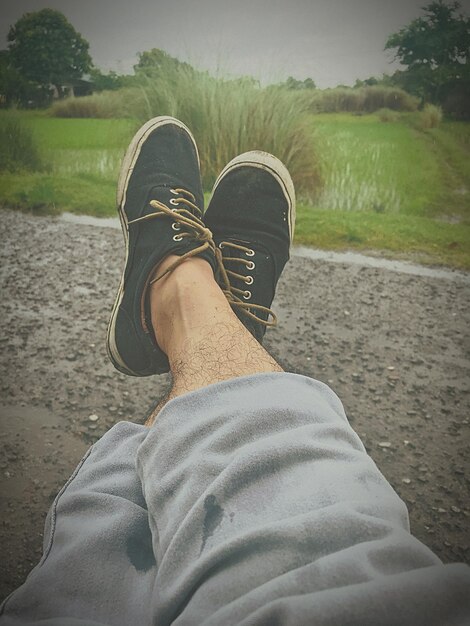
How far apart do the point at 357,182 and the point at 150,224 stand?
0.59 metres

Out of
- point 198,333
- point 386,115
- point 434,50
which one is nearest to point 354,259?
point 386,115

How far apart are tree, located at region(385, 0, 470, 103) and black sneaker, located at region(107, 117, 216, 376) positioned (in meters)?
0.49

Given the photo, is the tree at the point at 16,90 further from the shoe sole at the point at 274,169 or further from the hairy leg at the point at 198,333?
the hairy leg at the point at 198,333

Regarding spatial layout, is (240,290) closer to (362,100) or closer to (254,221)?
(254,221)

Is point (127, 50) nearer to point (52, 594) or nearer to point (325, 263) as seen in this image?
point (325, 263)

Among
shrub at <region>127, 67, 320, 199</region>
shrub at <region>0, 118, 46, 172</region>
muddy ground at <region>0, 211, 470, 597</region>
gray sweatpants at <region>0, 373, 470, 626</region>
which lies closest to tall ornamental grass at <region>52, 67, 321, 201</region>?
shrub at <region>127, 67, 320, 199</region>

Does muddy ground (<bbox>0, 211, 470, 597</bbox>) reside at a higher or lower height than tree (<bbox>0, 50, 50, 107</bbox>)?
lower

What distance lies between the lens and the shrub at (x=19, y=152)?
1.16 metres

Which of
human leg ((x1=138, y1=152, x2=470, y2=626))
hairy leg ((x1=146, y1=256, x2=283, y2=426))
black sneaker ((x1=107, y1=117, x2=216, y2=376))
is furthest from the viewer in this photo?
black sneaker ((x1=107, y1=117, x2=216, y2=376))

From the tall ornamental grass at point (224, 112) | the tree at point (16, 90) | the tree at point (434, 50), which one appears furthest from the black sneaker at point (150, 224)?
the tree at point (434, 50)

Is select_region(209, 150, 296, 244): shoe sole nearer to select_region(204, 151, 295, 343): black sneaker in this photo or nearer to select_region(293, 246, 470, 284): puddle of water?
select_region(204, 151, 295, 343): black sneaker

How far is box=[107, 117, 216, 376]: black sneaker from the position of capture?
2.43ft

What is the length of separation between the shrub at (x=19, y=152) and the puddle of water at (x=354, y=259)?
15 centimetres

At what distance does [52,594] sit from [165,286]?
44 cm
